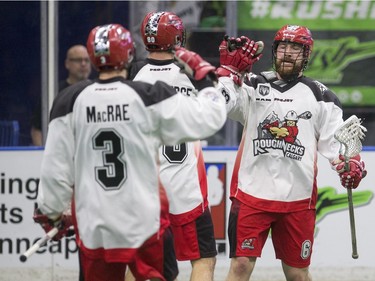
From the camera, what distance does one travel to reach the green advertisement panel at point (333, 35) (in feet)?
33.9

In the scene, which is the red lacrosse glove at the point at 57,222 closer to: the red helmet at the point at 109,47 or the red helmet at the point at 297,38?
the red helmet at the point at 109,47

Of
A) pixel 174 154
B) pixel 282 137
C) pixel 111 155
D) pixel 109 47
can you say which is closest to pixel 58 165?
pixel 111 155

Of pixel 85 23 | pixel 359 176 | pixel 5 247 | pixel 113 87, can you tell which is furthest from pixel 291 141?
pixel 85 23

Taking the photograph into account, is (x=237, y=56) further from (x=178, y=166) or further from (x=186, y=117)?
(x=186, y=117)

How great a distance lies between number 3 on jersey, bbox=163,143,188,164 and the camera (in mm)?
7199

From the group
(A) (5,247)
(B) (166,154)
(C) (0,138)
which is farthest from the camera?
(C) (0,138)

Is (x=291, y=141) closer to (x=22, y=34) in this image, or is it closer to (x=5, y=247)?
(x=5, y=247)

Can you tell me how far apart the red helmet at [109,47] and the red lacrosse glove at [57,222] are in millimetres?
787

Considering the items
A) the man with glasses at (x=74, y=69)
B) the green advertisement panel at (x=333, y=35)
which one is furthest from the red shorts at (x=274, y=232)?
the green advertisement panel at (x=333, y=35)

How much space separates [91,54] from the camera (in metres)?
5.89

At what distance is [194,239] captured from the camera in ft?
24.0

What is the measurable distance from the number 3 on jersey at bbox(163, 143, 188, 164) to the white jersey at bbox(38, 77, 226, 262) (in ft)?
4.21

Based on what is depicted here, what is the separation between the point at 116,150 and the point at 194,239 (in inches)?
67.6

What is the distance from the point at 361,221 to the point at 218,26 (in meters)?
2.15
